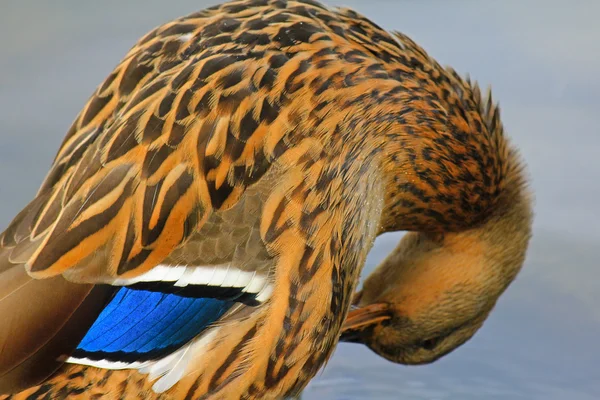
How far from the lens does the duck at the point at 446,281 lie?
4.80 metres

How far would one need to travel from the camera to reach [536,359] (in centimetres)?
589

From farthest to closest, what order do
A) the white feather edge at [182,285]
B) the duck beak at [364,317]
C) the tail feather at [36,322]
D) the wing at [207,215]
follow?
the duck beak at [364,317], the white feather edge at [182,285], the wing at [207,215], the tail feather at [36,322]

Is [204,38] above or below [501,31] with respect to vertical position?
below

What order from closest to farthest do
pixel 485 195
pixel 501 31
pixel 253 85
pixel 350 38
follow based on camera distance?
1. pixel 253 85
2. pixel 350 38
3. pixel 485 195
4. pixel 501 31

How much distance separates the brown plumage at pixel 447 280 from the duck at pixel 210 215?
2.55 ft

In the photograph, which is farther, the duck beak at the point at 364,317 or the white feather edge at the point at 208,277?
the duck beak at the point at 364,317

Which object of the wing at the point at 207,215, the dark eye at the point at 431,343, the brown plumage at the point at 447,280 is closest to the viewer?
the wing at the point at 207,215

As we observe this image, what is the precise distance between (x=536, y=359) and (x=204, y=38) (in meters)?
2.83

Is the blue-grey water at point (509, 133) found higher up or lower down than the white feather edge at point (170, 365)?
higher up

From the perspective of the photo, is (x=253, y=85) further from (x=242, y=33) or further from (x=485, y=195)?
(x=485, y=195)

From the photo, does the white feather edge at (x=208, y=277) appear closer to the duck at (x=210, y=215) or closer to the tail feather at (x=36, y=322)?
the duck at (x=210, y=215)

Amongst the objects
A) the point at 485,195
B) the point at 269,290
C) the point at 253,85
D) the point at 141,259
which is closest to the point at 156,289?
the point at 141,259

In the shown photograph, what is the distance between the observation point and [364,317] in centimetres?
493

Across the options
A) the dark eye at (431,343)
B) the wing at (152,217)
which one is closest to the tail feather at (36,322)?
the wing at (152,217)
